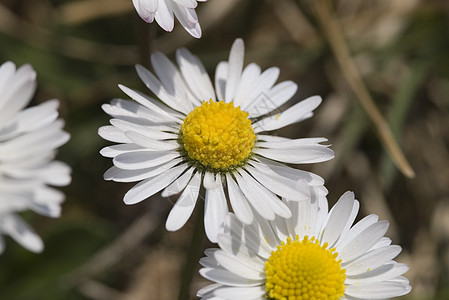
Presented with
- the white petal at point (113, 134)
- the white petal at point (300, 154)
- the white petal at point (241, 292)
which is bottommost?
the white petal at point (241, 292)

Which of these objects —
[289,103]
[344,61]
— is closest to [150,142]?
[344,61]

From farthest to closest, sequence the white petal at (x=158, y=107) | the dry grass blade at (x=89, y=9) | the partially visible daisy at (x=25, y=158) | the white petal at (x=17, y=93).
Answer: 1. the dry grass blade at (x=89, y=9)
2. the white petal at (x=158, y=107)
3. the white petal at (x=17, y=93)
4. the partially visible daisy at (x=25, y=158)

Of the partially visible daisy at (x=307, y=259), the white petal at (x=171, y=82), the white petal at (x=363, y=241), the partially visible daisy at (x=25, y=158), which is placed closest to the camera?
the partially visible daisy at (x=25, y=158)

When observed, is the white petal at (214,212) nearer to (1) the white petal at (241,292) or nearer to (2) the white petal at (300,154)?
(1) the white petal at (241,292)

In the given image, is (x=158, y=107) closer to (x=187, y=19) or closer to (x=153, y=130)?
(x=153, y=130)

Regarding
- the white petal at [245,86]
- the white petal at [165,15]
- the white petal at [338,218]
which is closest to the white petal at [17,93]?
the white petal at [165,15]

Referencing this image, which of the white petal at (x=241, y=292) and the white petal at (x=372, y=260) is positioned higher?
the white petal at (x=372, y=260)

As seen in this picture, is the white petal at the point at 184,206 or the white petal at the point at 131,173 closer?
the white petal at the point at 184,206

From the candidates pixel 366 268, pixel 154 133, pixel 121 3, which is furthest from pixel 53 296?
pixel 121 3

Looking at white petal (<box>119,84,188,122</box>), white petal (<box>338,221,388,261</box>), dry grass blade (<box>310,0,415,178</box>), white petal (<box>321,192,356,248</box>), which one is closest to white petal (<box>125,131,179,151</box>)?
white petal (<box>119,84,188,122</box>)
